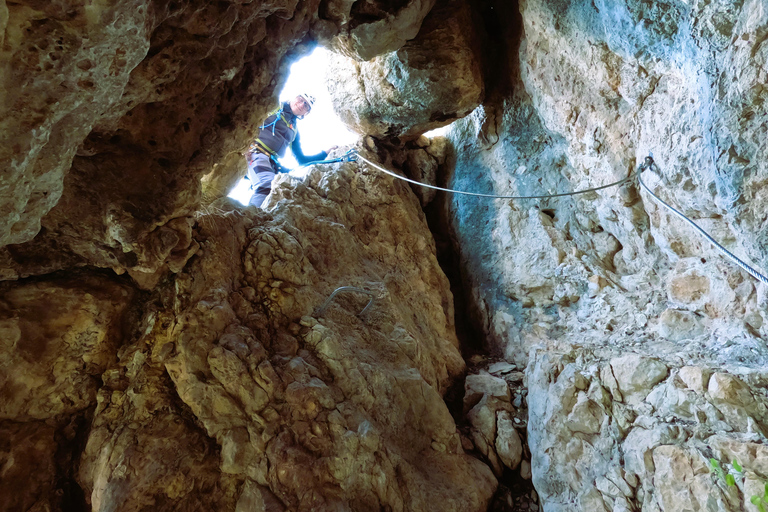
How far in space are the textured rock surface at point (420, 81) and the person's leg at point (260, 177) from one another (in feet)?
3.49

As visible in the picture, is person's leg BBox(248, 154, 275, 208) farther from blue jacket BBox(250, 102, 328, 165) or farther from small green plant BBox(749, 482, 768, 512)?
small green plant BBox(749, 482, 768, 512)

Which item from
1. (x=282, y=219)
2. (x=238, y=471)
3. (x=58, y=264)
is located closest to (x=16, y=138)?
(x=58, y=264)

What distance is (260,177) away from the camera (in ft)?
15.8

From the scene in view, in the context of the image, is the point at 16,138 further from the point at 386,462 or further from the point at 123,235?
the point at 386,462

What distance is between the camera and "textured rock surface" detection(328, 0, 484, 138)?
14.0 feet

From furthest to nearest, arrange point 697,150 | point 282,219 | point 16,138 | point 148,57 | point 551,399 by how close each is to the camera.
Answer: point 282,219, point 551,399, point 697,150, point 148,57, point 16,138

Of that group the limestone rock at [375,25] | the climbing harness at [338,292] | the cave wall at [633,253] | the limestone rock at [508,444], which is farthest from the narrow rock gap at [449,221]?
the limestone rock at [375,25]

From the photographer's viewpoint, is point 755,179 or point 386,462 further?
point 386,462

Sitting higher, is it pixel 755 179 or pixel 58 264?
pixel 755 179

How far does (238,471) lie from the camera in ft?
7.80

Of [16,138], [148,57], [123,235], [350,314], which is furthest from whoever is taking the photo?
[350,314]

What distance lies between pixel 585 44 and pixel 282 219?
2.72 m

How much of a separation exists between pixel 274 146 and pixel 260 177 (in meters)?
0.53

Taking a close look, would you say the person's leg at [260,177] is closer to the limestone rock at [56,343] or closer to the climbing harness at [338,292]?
the climbing harness at [338,292]
